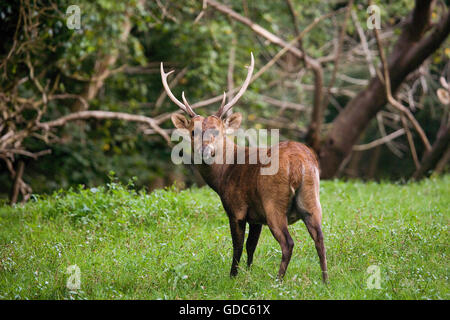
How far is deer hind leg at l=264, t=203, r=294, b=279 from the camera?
485 cm

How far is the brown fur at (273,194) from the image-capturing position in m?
4.85

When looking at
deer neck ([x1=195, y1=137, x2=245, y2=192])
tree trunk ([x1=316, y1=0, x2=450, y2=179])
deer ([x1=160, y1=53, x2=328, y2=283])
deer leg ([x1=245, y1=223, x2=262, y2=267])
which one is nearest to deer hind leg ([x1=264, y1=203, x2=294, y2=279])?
deer ([x1=160, y1=53, x2=328, y2=283])

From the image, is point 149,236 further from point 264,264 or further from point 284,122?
point 284,122

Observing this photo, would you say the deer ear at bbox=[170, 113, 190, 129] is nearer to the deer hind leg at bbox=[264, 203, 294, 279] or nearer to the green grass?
the green grass

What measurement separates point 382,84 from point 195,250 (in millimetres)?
6953

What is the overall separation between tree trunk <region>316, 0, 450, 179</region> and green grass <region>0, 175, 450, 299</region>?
146 inches

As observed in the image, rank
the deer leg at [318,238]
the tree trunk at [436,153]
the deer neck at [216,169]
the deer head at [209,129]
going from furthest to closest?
the tree trunk at [436,153] → the deer neck at [216,169] → the deer head at [209,129] → the deer leg at [318,238]

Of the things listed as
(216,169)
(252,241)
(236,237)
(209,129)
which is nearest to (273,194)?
(236,237)

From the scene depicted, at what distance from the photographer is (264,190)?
4.97 m

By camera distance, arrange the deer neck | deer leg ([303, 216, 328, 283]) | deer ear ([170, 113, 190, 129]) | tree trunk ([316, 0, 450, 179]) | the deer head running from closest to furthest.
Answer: deer leg ([303, 216, 328, 283])
the deer head
the deer neck
deer ear ([170, 113, 190, 129])
tree trunk ([316, 0, 450, 179])

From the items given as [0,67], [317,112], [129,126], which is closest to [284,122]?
[317,112]

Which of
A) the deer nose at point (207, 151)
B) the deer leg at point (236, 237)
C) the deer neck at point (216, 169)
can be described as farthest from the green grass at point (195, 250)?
the deer nose at point (207, 151)

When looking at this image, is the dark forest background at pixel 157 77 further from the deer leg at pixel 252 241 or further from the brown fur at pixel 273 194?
the deer leg at pixel 252 241

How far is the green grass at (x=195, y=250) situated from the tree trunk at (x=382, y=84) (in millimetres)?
3716
